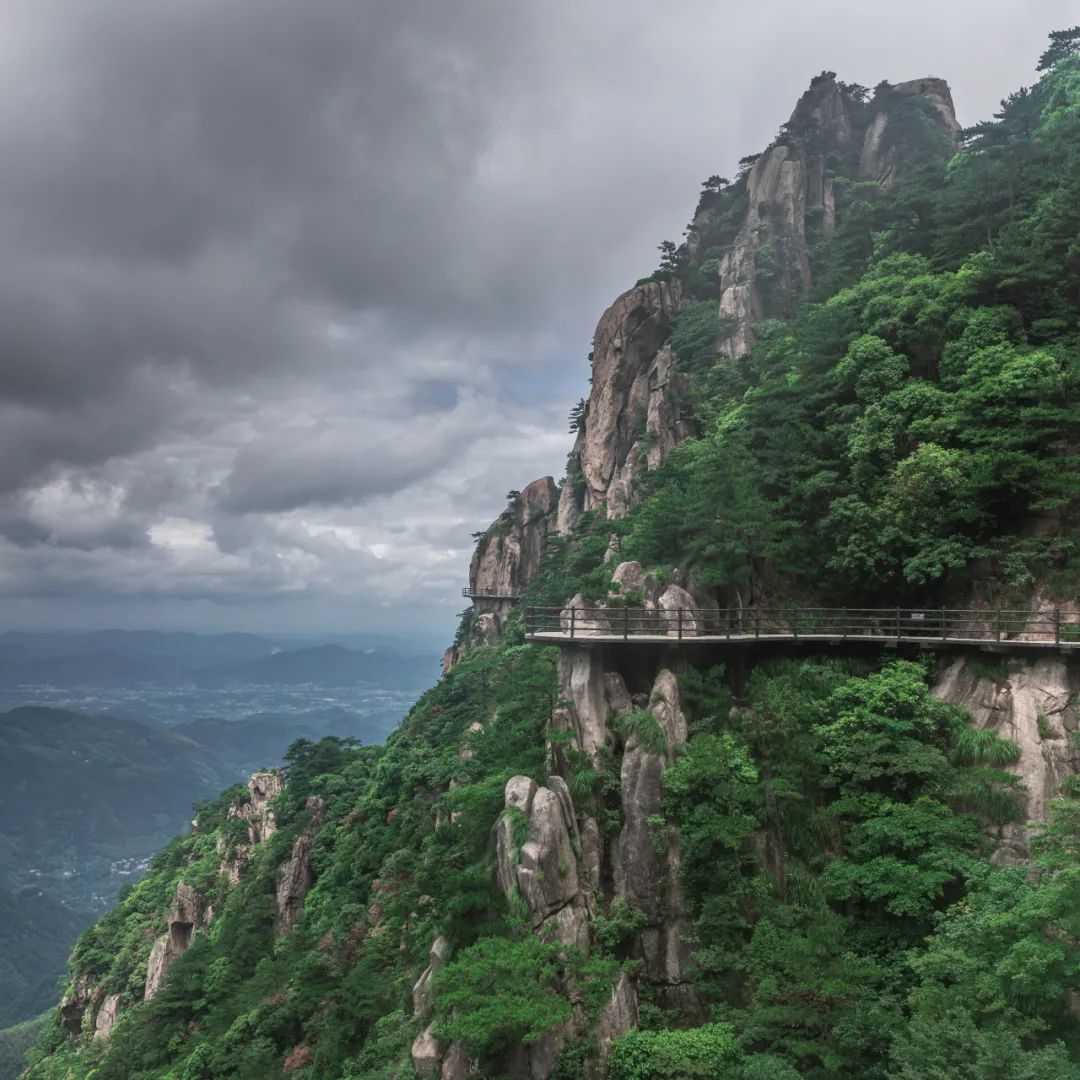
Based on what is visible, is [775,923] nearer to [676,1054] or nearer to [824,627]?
[676,1054]

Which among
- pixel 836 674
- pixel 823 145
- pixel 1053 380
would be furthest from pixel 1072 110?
pixel 836 674

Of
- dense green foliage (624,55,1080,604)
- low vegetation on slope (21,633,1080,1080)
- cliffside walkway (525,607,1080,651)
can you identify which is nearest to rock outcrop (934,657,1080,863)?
low vegetation on slope (21,633,1080,1080)

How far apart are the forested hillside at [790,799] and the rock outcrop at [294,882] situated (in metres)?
0.19

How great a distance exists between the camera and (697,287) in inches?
2115

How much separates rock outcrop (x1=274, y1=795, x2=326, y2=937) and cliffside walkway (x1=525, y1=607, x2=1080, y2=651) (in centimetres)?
2275

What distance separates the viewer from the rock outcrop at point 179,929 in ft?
141

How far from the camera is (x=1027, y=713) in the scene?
57.8ft

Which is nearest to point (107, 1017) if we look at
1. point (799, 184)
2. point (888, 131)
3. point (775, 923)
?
point (775, 923)

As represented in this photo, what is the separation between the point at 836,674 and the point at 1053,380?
10.1 metres

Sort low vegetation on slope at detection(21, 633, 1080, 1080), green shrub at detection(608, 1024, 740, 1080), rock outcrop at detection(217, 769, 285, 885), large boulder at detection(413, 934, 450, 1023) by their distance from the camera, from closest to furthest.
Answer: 1. low vegetation on slope at detection(21, 633, 1080, 1080)
2. green shrub at detection(608, 1024, 740, 1080)
3. large boulder at detection(413, 934, 450, 1023)
4. rock outcrop at detection(217, 769, 285, 885)

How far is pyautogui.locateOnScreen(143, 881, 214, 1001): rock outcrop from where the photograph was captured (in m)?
43.0

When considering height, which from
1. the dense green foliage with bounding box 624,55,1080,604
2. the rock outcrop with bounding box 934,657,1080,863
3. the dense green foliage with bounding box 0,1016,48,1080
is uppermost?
the dense green foliage with bounding box 624,55,1080,604

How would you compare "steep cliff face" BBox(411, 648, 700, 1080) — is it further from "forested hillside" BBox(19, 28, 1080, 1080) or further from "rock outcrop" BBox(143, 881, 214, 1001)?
"rock outcrop" BBox(143, 881, 214, 1001)

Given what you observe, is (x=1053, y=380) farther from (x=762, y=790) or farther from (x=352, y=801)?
(x=352, y=801)
